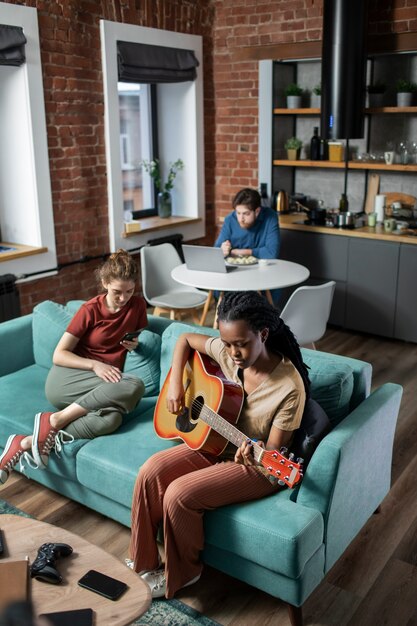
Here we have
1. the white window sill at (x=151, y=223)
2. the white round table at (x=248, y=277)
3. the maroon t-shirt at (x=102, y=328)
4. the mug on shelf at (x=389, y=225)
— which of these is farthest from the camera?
the white window sill at (x=151, y=223)

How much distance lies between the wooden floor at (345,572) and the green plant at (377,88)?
3159 mm

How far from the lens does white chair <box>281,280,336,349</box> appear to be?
397 centimetres

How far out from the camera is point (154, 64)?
5.69 metres

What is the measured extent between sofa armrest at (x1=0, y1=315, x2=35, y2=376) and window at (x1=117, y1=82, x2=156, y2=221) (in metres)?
2.71

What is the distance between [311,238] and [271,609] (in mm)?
3661

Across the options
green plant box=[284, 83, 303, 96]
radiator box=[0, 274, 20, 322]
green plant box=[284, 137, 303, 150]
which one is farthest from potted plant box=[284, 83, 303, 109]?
radiator box=[0, 274, 20, 322]

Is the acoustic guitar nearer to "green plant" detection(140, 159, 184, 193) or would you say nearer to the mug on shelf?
the mug on shelf

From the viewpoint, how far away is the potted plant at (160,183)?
20.9 feet

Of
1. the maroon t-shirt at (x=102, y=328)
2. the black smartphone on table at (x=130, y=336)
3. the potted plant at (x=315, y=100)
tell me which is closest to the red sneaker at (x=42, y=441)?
the maroon t-shirt at (x=102, y=328)

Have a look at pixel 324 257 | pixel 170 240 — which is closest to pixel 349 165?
pixel 324 257

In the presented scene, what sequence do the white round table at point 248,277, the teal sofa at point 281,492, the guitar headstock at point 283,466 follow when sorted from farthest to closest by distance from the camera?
the white round table at point 248,277 < the teal sofa at point 281,492 < the guitar headstock at point 283,466

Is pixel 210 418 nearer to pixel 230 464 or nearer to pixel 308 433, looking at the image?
pixel 230 464

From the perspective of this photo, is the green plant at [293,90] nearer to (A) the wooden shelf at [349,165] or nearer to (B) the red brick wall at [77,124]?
(A) the wooden shelf at [349,165]

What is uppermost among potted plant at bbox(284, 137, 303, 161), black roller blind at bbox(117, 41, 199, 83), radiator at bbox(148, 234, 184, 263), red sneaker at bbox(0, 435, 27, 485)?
black roller blind at bbox(117, 41, 199, 83)
